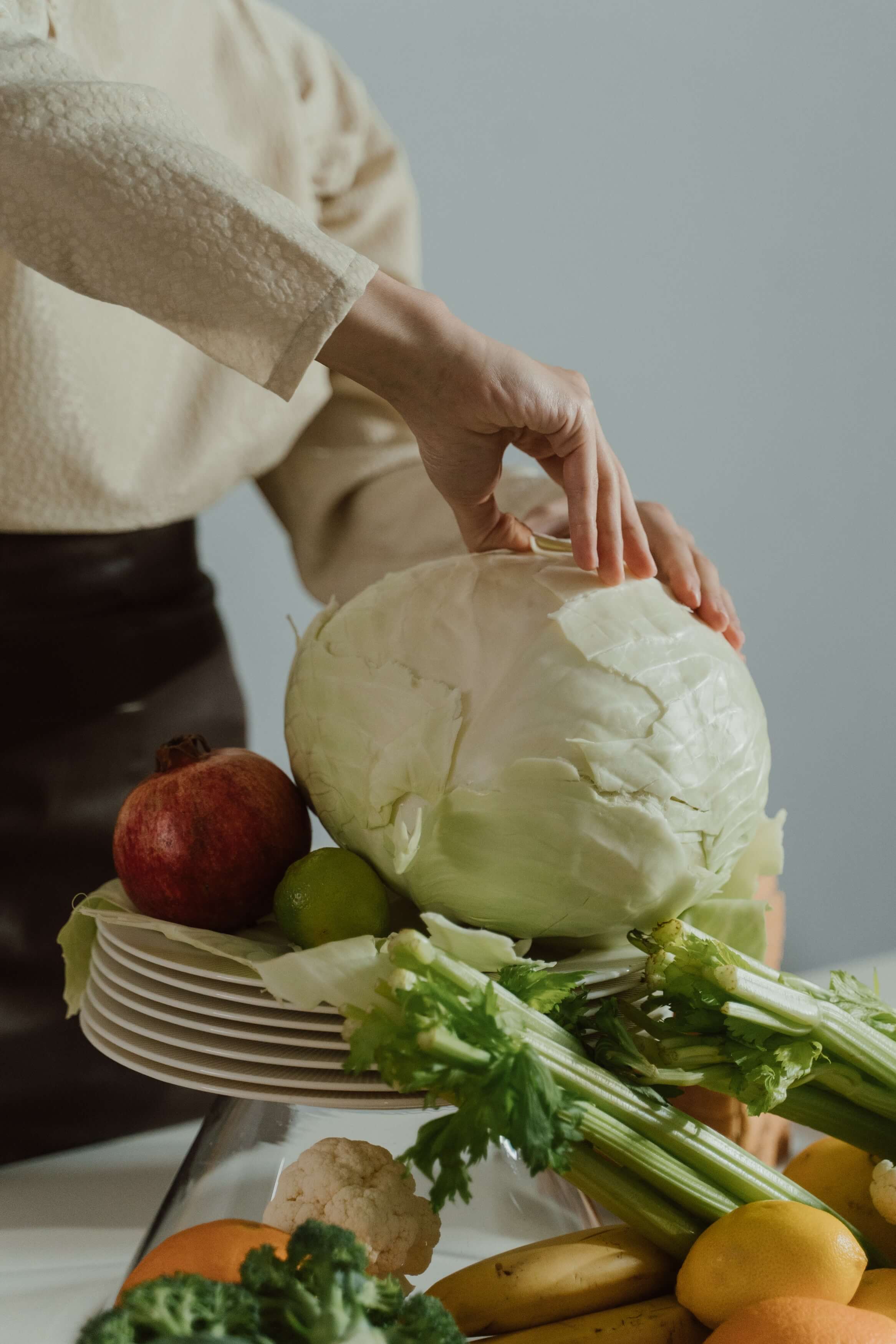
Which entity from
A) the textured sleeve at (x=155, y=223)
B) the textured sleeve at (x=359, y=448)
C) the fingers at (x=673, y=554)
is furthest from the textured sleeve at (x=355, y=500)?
the textured sleeve at (x=155, y=223)

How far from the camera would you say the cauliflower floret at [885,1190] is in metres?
0.54

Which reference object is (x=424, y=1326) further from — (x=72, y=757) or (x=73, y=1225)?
(x=72, y=757)

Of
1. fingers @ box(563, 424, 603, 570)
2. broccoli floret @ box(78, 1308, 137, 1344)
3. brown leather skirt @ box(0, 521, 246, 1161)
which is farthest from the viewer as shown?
brown leather skirt @ box(0, 521, 246, 1161)

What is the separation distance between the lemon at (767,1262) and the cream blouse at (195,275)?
1.46 ft

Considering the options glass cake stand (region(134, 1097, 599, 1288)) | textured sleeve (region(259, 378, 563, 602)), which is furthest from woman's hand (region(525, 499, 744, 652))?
glass cake stand (region(134, 1097, 599, 1288))

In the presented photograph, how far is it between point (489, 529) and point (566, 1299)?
44 centimetres

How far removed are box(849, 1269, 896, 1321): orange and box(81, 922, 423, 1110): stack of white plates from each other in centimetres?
20

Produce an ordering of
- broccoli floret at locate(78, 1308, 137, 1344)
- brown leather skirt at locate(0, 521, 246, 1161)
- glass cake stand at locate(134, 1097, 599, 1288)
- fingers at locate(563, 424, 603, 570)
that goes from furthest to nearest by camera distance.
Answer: brown leather skirt at locate(0, 521, 246, 1161), fingers at locate(563, 424, 603, 570), glass cake stand at locate(134, 1097, 599, 1288), broccoli floret at locate(78, 1308, 137, 1344)

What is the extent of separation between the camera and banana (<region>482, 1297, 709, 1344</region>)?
1.53ft

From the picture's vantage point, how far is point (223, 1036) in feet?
1.80

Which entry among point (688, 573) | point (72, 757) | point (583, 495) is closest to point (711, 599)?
point (688, 573)

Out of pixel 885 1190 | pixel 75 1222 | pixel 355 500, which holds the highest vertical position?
pixel 885 1190

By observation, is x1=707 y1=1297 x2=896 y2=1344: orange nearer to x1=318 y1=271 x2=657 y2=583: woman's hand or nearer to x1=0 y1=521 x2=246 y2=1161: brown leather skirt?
x1=318 y1=271 x2=657 y2=583: woman's hand

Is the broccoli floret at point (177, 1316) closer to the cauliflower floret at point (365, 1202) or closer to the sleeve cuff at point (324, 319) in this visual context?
the cauliflower floret at point (365, 1202)
